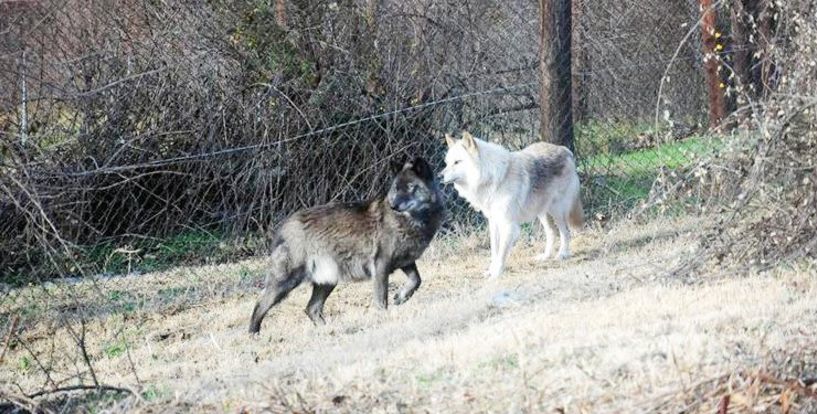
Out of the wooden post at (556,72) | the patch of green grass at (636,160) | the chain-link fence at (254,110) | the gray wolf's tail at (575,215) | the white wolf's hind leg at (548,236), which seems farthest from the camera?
the patch of green grass at (636,160)

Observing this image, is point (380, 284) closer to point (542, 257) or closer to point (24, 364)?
point (542, 257)

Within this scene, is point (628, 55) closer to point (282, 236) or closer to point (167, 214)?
point (167, 214)

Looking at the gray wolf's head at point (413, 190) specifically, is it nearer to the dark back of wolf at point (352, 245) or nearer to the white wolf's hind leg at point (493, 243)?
the dark back of wolf at point (352, 245)

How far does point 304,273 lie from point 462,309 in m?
1.43

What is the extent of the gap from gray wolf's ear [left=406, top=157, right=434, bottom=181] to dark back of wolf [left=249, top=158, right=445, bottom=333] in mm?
26

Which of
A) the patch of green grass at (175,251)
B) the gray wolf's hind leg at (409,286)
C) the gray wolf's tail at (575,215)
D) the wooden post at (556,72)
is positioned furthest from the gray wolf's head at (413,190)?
the patch of green grass at (175,251)

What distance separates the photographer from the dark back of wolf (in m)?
10.1

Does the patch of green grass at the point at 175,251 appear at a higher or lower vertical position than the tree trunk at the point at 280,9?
lower

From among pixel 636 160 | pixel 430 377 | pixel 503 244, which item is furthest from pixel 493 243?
pixel 430 377

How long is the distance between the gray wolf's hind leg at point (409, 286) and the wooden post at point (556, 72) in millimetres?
3578

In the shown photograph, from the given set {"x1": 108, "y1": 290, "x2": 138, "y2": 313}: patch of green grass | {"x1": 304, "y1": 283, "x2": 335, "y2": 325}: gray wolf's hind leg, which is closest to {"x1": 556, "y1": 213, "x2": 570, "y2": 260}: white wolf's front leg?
{"x1": 304, "y1": 283, "x2": 335, "y2": 325}: gray wolf's hind leg

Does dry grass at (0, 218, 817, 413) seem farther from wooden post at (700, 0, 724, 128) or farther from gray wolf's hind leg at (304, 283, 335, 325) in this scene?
wooden post at (700, 0, 724, 128)

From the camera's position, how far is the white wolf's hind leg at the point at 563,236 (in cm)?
1203

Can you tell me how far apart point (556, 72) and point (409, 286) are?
3.94m
